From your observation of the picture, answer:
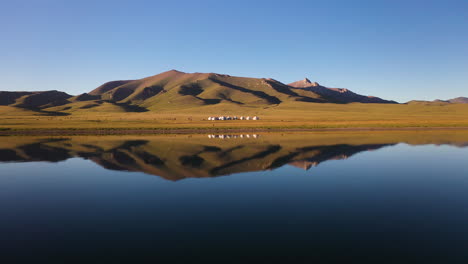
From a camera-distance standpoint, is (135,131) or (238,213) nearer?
(238,213)

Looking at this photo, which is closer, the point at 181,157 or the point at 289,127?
the point at 181,157

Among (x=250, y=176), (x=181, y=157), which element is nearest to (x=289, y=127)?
(x=181, y=157)

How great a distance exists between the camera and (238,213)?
17484 mm

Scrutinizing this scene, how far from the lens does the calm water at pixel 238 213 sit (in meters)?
12.6

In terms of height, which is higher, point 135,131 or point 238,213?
point 135,131

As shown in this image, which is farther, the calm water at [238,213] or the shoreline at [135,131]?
the shoreline at [135,131]

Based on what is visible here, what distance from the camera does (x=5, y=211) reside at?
1875 centimetres

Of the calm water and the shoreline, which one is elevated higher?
the shoreline

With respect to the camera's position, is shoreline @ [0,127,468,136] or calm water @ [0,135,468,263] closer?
calm water @ [0,135,468,263]

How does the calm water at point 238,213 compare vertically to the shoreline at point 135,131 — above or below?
below

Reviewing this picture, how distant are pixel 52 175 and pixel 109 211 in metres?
15.9

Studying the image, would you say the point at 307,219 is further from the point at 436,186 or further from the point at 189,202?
the point at 436,186

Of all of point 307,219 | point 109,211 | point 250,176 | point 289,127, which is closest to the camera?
point 307,219

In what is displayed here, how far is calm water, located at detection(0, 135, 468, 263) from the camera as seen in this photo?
12.6 metres
